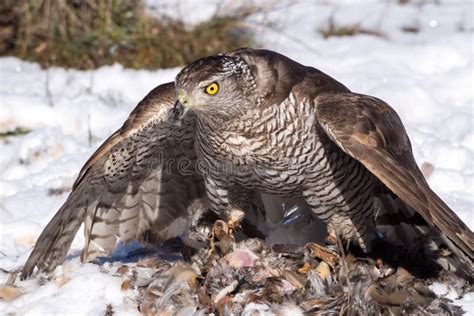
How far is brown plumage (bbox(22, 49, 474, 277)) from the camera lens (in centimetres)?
491

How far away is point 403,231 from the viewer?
5.73m

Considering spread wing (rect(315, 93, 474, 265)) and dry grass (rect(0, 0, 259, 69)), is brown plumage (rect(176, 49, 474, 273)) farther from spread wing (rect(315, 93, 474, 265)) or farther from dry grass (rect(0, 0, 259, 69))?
Answer: dry grass (rect(0, 0, 259, 69))

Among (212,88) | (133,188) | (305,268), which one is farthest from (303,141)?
(133,188)

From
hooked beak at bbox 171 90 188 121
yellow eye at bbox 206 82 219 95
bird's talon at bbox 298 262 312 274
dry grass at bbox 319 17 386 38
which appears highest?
yellow eye at bbox 206 82 219 95

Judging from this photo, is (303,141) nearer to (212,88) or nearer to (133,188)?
(212,88)

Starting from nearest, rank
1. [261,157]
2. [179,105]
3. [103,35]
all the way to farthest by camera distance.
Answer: [179,105]
[261,157]
[103,35]

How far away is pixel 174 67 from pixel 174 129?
116 inches

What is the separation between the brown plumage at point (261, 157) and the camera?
193 inches

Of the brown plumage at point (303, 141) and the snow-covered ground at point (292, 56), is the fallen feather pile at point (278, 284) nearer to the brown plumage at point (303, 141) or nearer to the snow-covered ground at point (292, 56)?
the snow-covered ground at point (292, 56)

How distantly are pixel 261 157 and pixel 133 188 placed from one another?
1071mm

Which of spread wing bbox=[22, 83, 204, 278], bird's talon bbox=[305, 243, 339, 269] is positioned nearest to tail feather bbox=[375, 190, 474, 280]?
bird's talon bbox=[305, 243, 339, 269]

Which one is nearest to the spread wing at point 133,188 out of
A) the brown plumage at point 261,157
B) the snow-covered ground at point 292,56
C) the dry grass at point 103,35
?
the brown plumage at point 261,157

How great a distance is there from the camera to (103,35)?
883 cm

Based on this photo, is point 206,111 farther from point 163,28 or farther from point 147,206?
point 163,28
